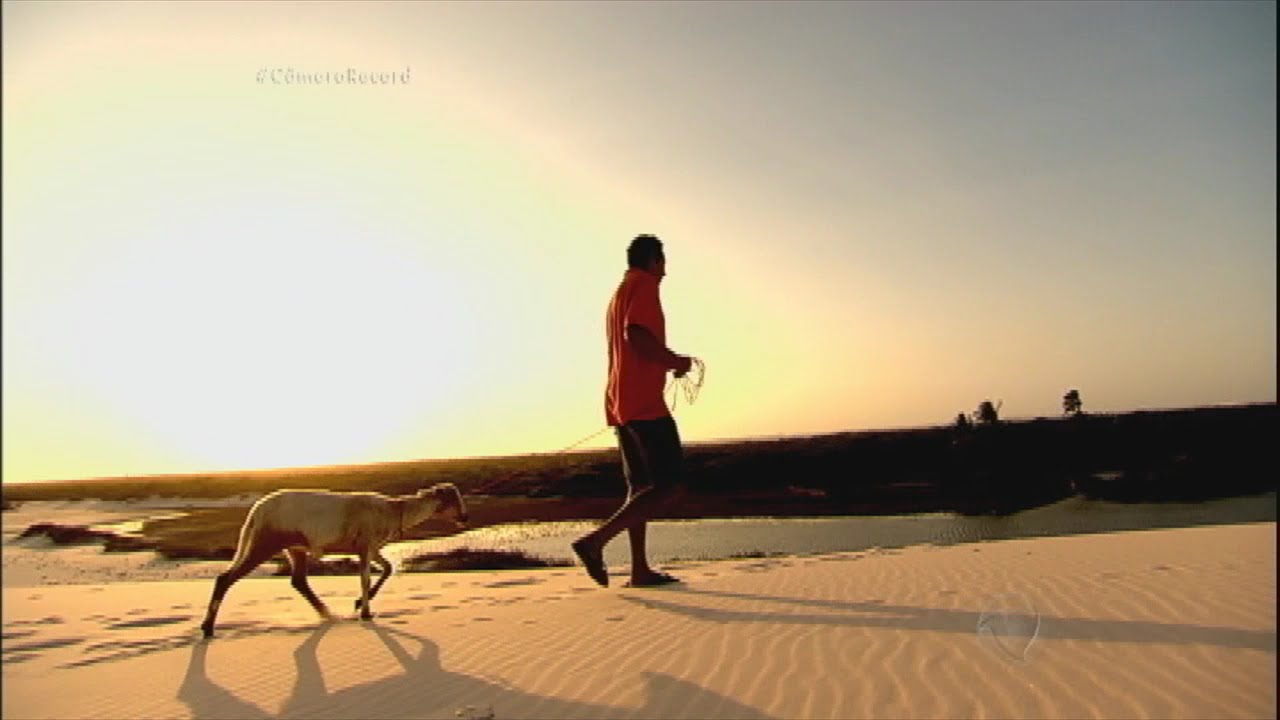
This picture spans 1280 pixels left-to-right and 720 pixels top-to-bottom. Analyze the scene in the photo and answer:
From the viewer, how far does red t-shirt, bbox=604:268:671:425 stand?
7.67 metres

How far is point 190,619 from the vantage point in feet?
26.3

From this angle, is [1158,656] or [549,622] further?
[549,622]

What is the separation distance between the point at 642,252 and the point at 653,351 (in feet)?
3.27

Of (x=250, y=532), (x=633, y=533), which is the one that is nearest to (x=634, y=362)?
(x=633, y=533)

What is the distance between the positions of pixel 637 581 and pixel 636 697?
3732mm

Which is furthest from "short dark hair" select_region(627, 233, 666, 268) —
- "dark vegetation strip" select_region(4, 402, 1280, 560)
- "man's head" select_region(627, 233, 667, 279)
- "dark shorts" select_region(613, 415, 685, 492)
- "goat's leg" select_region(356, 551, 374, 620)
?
"dark vegetation strip" select_region(4, 402, 1280, 560)

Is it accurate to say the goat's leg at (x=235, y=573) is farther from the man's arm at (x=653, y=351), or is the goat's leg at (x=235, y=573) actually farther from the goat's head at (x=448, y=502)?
the man's arm at (x=653, y=351)

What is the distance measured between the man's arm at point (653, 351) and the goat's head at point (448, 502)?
8.08 ft

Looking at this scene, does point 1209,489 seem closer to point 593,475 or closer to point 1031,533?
point 1031,533

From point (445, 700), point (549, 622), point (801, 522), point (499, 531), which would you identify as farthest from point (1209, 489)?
point (445, 700)

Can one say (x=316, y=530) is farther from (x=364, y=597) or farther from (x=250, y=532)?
(x=364, y=597)

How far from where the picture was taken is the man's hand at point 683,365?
7711 millimetres

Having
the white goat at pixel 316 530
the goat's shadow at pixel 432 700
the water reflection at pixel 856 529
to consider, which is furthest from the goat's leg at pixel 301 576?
the water reflection at pixel 856 529

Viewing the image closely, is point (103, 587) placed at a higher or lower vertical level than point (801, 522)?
higher
